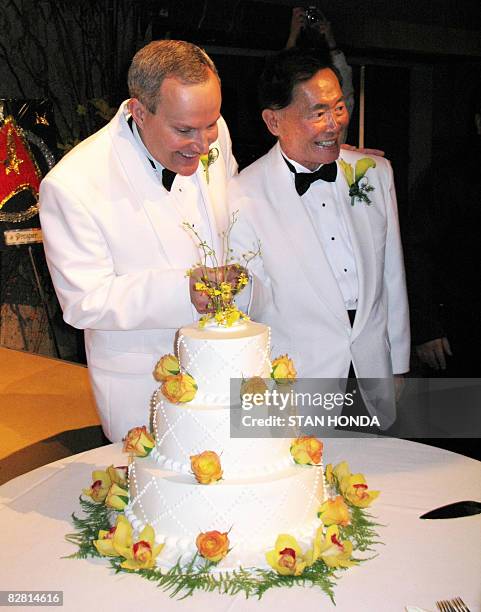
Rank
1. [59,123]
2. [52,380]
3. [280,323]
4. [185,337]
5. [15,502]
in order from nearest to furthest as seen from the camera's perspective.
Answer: [185,337] → [15,502] → [280,323] → [52,380] → [59,123]

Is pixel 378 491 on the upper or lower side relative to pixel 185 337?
lower

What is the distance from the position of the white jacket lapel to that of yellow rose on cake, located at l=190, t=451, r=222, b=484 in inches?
45.0

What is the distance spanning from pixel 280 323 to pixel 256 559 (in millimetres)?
1176

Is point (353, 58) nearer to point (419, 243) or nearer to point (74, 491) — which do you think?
point (419, 243)

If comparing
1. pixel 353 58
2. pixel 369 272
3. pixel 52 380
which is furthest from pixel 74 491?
pixel 353 58

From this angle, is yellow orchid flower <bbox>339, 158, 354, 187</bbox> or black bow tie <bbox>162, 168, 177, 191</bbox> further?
yellow orchid flower <bbox>339, 158, 354, 187</bbox>

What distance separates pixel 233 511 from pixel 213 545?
0.11 meters

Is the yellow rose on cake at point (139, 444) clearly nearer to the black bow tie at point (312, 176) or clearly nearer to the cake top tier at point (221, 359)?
the cake top tier at point (221, 359)

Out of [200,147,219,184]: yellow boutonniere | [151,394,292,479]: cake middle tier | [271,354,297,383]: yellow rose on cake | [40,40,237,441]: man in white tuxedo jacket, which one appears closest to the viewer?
[151,394,292,479]: cake middle tier

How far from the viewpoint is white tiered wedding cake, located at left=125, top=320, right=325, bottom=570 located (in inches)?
79.8

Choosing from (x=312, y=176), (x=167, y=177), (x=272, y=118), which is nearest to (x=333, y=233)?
(x=312, y=176)

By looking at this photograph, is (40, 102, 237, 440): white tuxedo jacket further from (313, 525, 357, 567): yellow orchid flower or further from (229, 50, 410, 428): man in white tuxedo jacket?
(313, 525, 357, 567): yellow orchid flower

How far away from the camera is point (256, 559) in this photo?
2.02 meters

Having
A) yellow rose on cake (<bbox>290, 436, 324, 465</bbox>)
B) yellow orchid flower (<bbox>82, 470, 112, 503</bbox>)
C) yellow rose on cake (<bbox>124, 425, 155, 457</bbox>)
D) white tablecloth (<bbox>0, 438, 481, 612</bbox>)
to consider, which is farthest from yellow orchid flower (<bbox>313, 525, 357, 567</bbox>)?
yellow orchid flower (<bbox>82, 470, 112, 503</bbox>)
